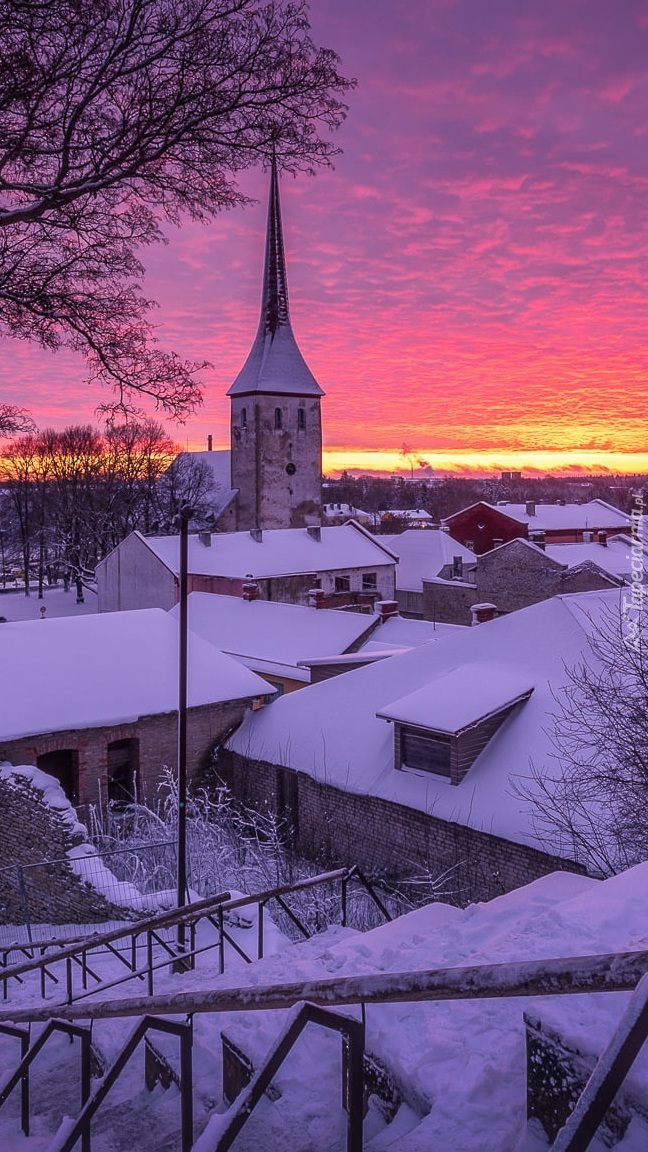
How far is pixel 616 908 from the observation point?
5.78m

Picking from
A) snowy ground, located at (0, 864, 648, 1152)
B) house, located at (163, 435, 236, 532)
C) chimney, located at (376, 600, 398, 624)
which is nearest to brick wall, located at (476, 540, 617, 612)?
chimney, located at (376, 600, 398, 624)

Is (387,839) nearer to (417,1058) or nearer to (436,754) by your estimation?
(436,754)

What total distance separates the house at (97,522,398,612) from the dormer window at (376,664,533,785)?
73.6ft

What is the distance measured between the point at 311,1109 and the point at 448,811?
12644 millimetres

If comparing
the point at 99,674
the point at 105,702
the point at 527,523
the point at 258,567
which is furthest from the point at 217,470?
the point at 105,702

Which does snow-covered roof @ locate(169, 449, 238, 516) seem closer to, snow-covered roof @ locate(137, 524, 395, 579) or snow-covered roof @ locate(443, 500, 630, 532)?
snow-covered roof @ locate(137, 524, 395, 579)

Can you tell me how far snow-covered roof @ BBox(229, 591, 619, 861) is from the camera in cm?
1650

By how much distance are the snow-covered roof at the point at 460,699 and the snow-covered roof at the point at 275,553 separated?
1022 inches

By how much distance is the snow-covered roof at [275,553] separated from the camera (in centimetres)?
4472

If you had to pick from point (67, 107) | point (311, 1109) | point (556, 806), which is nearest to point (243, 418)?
point (556, 806)

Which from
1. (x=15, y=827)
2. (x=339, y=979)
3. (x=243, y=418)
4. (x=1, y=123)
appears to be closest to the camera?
(x=339, y=979)

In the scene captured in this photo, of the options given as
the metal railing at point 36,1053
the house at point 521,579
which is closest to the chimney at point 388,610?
the house at point 521,579

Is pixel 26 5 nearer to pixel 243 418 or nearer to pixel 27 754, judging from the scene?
pixel 27 754

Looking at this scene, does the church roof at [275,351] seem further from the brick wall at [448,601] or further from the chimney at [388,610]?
the chimney at [388,610]
